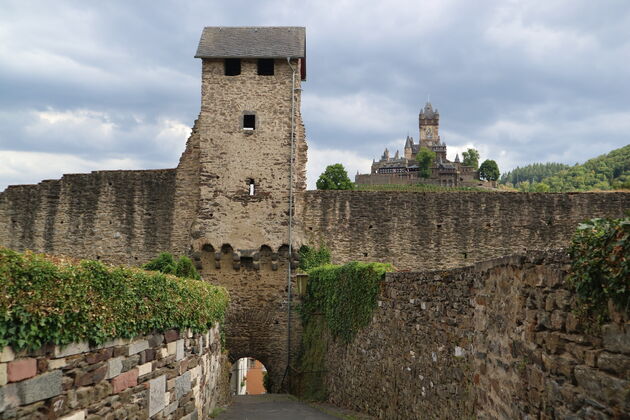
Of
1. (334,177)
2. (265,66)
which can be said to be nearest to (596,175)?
(334,177)

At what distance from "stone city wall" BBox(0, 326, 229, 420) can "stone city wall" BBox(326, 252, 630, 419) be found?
3.57m

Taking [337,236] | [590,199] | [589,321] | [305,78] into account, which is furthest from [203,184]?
[589,321]

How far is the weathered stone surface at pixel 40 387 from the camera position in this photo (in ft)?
14.8

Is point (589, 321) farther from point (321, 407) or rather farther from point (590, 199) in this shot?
point (590, 199)

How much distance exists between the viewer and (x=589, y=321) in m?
4.03

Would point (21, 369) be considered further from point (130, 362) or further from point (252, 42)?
point (252, 42)

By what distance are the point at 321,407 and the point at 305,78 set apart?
14389 mm

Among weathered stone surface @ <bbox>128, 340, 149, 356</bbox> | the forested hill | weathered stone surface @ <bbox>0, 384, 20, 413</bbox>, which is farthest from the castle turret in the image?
the forested hill

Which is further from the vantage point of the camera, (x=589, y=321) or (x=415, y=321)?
(x=415, y=321)

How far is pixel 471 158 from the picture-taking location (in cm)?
11525

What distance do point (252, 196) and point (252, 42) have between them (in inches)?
228

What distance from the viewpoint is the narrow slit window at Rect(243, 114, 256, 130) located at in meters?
20.9

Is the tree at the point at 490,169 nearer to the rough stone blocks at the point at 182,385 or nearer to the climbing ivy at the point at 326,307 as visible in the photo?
the climbing ivy at the point at 326,307

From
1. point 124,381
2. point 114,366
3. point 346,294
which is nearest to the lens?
point 114,366
